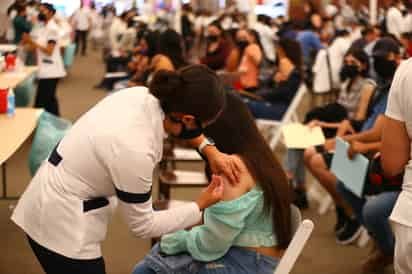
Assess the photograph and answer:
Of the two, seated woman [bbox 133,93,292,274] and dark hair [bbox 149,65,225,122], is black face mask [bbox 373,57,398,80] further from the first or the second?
dark hair [bbox 149,65,225,122]

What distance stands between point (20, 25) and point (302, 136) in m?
3.92

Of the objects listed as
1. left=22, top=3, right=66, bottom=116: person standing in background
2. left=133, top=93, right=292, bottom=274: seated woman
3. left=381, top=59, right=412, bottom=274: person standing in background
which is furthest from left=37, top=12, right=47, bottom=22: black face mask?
left=381, top=59, right=412, bottom=274: person standing in background

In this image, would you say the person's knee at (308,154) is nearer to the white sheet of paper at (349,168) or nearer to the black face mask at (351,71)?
the white sheet of paper at (349,168)

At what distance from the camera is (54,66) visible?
7.45 m

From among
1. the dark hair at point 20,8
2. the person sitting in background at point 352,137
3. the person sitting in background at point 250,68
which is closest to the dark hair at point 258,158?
the person sitting in background at point 352,137

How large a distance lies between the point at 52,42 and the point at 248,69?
77.8 inches

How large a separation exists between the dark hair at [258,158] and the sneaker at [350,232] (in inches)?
78.4

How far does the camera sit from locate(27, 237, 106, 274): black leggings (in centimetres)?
241

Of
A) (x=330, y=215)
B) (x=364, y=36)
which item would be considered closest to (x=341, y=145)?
(x=330, y=215)

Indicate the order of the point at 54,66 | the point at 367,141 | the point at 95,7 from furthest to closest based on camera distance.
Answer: the point at 95,7 < the point at 54,66 < the point at 367,141

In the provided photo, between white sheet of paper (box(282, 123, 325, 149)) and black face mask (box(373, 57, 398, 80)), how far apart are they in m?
0.77

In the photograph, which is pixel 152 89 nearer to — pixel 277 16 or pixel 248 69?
pixel 248 69

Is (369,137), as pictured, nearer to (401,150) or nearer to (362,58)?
(362,58)

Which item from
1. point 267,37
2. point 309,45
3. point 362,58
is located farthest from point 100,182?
point 267,37
